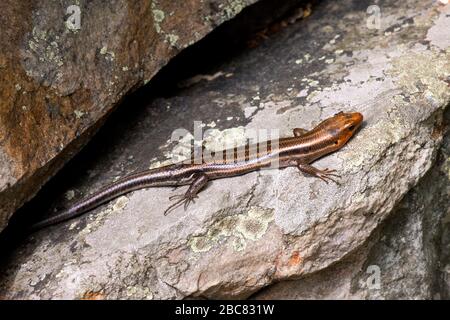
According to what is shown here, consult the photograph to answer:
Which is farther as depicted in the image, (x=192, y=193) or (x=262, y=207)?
(x=192, y=193)

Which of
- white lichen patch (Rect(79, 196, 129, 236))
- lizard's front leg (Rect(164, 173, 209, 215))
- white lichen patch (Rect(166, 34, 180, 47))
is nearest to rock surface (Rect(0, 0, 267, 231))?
white lichen patch (Rect(166, 34, 180, 47))

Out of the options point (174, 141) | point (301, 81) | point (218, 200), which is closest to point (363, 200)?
point (218, 200)

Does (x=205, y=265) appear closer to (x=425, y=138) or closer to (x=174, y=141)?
(x=174, y=141)

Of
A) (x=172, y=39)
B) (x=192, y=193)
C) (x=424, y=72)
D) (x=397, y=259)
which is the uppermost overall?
(x=172, y=39)

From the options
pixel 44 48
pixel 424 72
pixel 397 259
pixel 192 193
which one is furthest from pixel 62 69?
pixel 397 259

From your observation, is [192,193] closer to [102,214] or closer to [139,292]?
[102,214]

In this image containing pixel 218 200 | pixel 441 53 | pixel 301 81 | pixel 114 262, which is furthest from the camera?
pixel 301 81
